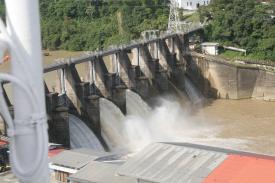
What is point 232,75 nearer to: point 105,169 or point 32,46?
point 105,169

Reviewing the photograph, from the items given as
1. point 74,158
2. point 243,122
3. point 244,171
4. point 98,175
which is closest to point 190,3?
point 243,122

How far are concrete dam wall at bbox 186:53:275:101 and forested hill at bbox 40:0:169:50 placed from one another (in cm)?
1581

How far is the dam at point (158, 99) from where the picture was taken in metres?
21.2

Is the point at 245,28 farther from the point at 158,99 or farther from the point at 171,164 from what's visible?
the point at 171,164

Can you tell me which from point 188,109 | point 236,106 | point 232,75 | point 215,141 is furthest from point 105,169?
point 232,75

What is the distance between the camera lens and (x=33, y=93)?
3.74m

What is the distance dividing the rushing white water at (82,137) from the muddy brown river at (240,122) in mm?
3895

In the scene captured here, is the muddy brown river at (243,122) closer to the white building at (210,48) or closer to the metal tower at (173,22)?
the white building at (210,48)

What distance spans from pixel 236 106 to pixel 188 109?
337 centimetres

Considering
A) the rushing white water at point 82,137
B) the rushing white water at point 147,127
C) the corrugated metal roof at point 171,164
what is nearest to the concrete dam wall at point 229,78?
the rushing white water at point 147,127

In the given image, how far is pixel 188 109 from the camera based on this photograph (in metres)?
28.9

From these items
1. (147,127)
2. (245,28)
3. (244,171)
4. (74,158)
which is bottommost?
(147,127)

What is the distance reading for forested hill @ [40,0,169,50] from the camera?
51.1 m

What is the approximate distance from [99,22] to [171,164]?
4705 centimetres
